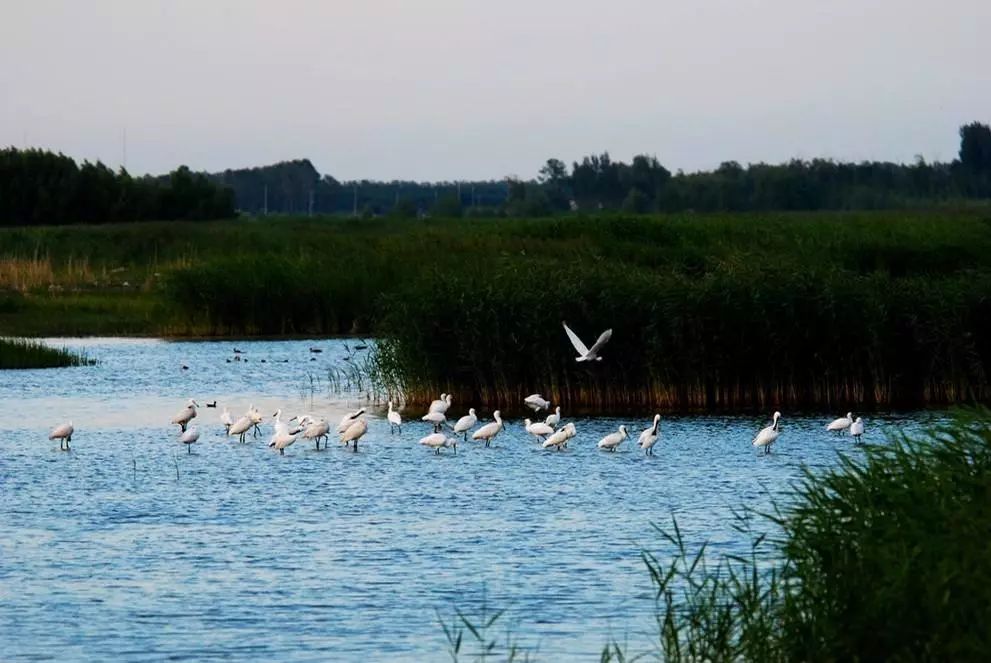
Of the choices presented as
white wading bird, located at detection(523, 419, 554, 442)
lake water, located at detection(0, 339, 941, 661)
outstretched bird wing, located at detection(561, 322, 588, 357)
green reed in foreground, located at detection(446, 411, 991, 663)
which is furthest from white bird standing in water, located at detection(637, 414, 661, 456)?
green reed in foreground, located at detection(446, 411, 991, 663)

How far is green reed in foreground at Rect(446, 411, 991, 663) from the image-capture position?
8.50m

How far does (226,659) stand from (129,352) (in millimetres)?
27255

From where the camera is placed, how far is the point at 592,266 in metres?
26.7

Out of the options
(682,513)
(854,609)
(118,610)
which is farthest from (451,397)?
(854,609)

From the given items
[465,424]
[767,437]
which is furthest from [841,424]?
[465,424]

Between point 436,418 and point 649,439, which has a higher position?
point 436,418

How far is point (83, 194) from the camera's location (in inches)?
2731

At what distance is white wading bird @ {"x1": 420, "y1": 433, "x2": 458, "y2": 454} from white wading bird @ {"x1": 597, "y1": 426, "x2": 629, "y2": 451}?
1758 mm

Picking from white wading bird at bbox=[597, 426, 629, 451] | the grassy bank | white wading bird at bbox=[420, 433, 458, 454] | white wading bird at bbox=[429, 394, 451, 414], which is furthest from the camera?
the grassy bank

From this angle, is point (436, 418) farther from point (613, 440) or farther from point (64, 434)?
point (64, 434)

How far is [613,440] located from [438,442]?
80.1 inches

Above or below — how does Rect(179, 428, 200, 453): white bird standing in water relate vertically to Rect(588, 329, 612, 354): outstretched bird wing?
below

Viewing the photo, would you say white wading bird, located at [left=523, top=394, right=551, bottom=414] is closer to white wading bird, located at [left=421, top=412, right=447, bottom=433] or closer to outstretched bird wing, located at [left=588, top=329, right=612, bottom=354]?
outstretched bird wing, located at [left=588, top=329, right=612, bottom=354]

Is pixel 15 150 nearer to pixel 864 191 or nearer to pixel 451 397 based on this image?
pixel 864 191
